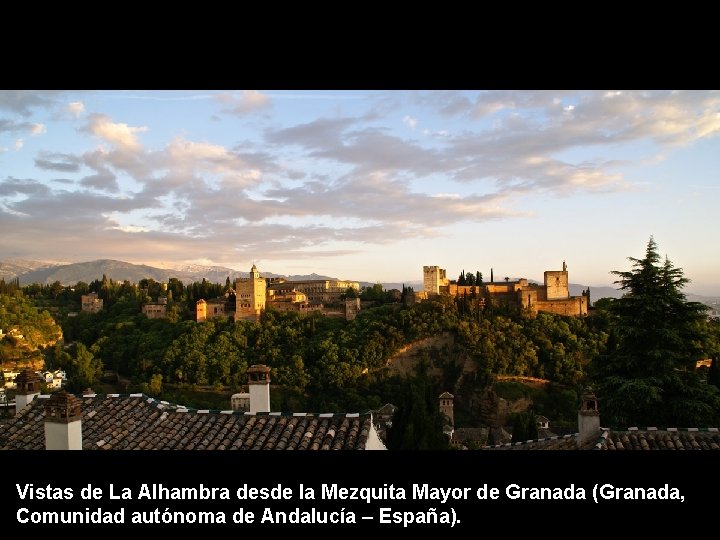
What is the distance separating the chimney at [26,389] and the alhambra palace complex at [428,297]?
36.1m

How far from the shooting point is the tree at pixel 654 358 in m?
9.33

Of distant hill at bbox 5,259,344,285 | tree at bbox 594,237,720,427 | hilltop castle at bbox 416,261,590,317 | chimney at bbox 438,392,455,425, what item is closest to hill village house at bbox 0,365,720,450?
tree at bbox 594,237,720,427

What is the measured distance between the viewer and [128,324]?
47.3 meters

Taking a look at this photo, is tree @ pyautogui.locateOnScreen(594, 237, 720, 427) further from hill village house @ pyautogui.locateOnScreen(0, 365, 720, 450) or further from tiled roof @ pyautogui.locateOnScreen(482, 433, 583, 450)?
hill village house @ pyautogui.locateOnScreen(0, 365, 720, 450)

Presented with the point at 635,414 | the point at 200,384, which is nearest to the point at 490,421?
the point at 200,384

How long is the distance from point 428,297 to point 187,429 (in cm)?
3756

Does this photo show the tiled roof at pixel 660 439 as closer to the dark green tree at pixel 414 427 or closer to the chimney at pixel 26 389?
the dark green tree at pixel 414 427

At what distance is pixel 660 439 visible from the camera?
7.21m

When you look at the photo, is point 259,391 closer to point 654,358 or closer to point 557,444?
point 557,444

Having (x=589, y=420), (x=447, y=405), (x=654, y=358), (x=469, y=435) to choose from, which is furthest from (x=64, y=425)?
(x=447, y=405)

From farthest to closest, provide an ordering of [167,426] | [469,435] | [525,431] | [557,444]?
[469,435] < [525,431] < [557,444] < [167,426]

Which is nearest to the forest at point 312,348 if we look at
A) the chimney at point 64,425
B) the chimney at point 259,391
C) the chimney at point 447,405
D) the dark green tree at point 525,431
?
the chimney at point 447,405
